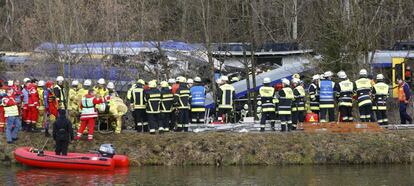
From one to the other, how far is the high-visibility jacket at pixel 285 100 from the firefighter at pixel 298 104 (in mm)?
485

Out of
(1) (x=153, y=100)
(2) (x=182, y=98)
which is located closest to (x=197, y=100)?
(2) (x=182, y=98)

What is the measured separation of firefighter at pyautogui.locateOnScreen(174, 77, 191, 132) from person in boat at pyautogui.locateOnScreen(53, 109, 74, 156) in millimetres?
4365

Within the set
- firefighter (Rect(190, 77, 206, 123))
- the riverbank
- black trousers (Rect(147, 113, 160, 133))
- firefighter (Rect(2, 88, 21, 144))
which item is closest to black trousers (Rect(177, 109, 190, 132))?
firefighter (Rect(190, 77, 206, 123))

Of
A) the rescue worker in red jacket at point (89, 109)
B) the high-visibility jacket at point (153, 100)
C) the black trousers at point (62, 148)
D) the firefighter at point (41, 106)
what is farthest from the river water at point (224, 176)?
the firefighter at point (41, 106)

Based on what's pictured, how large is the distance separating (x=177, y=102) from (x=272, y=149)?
4.01m

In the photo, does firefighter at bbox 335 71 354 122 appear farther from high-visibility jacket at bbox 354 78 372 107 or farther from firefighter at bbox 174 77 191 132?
firefighter at bbox 174 77 191 132

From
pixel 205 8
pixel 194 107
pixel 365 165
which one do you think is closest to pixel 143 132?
pixel 194 107

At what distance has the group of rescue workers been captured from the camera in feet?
92.4

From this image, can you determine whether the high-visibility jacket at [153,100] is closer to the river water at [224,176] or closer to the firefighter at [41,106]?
the river water at [224,176]

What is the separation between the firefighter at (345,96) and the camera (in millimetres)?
28442

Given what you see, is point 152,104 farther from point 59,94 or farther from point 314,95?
point 314,95

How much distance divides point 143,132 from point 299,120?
19.6 ft

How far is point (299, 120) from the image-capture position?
29.8 metres

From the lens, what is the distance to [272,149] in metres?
27.1
